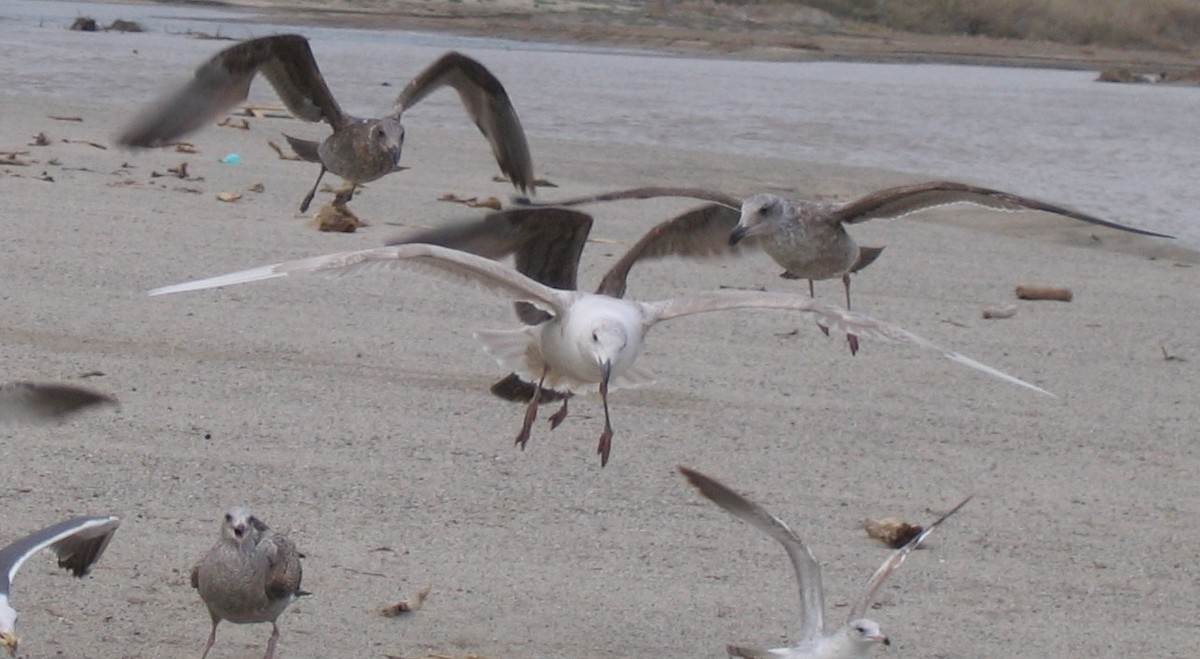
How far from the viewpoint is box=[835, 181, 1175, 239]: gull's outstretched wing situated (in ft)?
24.7

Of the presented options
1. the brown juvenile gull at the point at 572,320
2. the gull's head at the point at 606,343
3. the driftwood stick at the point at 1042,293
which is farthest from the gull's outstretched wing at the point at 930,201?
the driftwood stick at the point at 1042,293

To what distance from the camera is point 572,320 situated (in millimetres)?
6207

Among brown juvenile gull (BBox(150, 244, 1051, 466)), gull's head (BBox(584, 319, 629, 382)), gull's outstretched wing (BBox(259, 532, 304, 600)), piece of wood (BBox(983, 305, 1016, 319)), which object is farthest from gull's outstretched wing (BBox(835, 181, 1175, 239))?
gull's outstretched wing (BBox(259, 532, 304, 600))

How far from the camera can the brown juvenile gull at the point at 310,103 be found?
8.69 meters

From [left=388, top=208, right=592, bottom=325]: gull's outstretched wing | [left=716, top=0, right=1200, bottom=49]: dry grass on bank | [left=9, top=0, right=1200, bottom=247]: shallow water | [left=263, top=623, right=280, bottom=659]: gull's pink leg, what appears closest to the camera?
[left=263, top=623, right=280, bottom=659]: gull's pink leg

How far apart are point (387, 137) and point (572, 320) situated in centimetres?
280

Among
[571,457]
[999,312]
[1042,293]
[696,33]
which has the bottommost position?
[696,33]

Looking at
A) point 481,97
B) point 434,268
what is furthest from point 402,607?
point 481,97

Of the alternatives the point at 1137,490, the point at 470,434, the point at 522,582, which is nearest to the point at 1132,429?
Answer: the point at 1137,490

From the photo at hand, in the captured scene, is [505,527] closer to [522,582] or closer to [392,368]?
[522,582]

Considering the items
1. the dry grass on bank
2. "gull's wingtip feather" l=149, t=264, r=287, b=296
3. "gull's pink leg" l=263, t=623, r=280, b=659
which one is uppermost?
"gull's wingtip feather" l=149, t=264, r=287, b=296

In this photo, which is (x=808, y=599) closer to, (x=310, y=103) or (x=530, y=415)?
(x=530, y=415)

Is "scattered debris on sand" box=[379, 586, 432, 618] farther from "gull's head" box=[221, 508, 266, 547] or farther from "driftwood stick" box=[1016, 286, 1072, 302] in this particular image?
"driftwood stick" box=[1016, 286, 1072, 302]

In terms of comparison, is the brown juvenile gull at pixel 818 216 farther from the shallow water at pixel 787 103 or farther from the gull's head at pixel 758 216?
the shallow water at pixel 787 103
